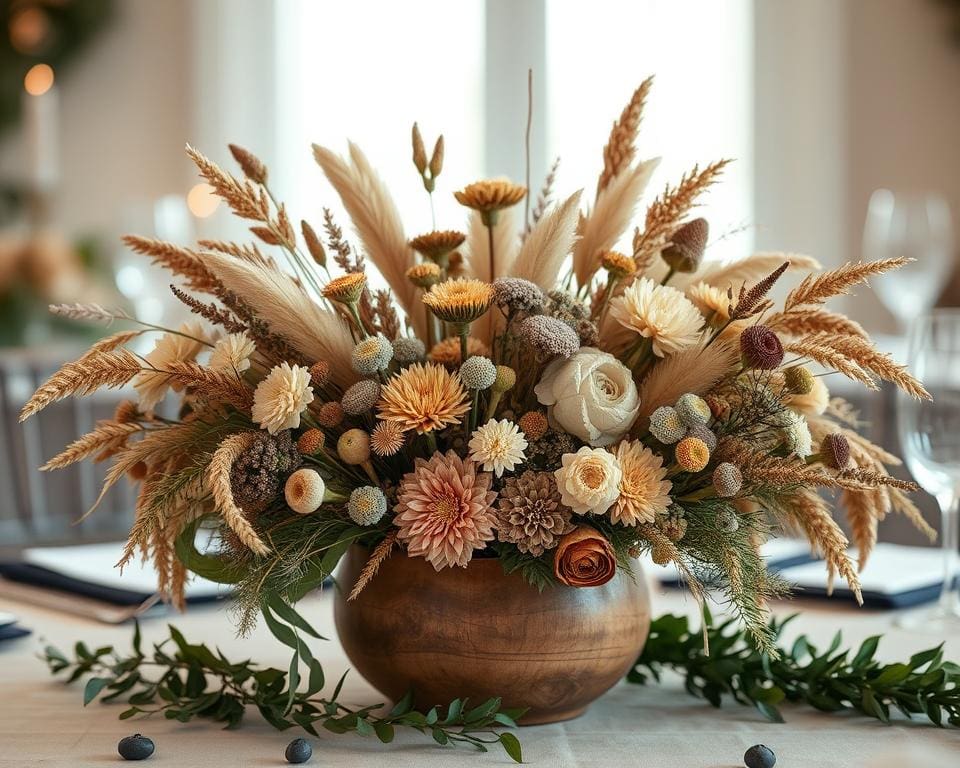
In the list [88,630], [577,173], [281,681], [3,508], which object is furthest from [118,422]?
[577,173]

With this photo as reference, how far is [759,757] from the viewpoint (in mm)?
633

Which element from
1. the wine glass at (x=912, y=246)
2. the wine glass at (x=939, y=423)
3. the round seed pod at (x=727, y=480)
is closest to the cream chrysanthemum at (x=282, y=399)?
the round seed pod at (x=727, y=480)

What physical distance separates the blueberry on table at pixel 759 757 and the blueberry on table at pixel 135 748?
315mm

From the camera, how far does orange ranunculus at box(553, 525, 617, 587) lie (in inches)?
25.4

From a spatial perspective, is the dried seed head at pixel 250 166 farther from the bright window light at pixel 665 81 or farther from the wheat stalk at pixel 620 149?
the bright window light at pixel 665 81

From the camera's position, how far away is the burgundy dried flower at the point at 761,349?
65 centimetres

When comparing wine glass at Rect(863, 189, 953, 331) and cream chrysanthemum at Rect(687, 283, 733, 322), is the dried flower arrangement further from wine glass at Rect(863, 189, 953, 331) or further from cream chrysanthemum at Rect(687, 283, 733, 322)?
wine glass at Rect(863, 189, 953, 331)

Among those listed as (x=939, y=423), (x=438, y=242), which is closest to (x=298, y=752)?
(x=438, y=242)

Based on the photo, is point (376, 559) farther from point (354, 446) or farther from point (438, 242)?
point (438, 242)

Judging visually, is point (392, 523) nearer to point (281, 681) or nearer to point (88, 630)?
point (281, 681)

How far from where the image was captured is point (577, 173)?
301 centimetres

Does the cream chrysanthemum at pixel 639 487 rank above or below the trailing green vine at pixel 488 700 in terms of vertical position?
above

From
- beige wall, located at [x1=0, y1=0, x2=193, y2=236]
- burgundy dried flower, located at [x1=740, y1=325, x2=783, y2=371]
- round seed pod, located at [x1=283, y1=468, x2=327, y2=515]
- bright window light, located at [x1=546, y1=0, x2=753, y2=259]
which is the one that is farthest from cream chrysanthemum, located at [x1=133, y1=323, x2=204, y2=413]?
beige wall, located at [x1=0, y1=0, x2=193, y2=236]

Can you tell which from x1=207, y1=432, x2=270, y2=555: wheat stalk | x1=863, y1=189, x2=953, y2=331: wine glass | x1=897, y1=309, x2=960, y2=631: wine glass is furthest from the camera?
x1=863, y1=189, x2=953, y2=331: wine glass
